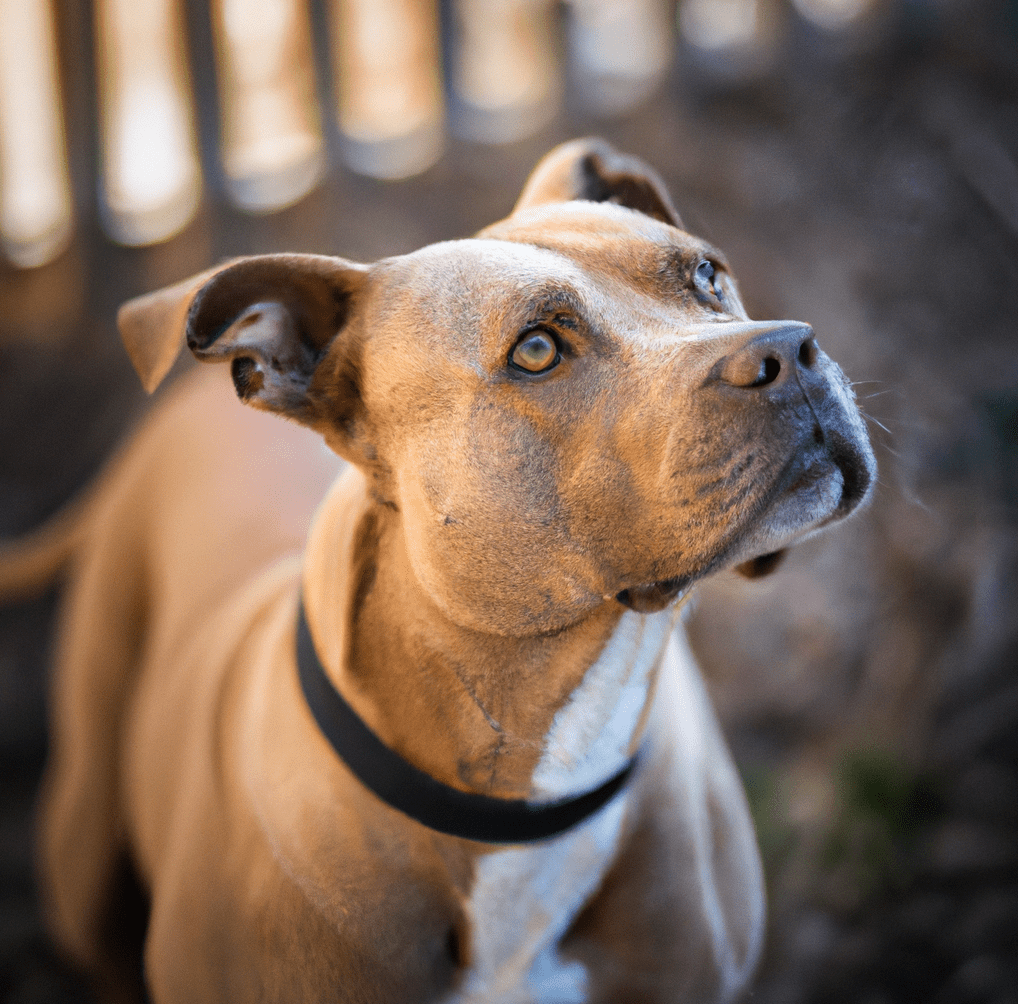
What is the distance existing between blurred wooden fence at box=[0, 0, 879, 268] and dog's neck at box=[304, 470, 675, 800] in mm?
3164

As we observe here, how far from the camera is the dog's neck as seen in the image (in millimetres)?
1589

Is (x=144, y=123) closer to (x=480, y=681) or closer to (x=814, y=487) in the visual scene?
(x=480, y=681)

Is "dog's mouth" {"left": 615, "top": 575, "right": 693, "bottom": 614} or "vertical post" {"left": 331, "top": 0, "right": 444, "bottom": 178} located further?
"vertical post" {"left": 331, "top": 0, "right": 444, "bottom": 178}

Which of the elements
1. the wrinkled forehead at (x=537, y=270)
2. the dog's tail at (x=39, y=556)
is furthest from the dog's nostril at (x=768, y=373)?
the dog's tail at (x=39, y=556)

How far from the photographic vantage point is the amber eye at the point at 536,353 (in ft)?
4.90

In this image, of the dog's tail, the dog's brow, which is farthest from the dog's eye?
the dog's tail

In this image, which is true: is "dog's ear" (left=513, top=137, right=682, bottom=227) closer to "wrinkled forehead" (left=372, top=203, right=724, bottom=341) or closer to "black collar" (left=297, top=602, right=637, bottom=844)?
"wrinkled forehead" (left=372, top=203, right=724, bottom=341)

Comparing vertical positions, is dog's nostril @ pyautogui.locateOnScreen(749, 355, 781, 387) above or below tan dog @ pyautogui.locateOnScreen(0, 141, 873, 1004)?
Answer: above

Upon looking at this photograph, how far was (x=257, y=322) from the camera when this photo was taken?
5.45 ft

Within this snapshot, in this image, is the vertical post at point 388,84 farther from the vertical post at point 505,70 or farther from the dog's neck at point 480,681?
the dog's neck at point 480,681

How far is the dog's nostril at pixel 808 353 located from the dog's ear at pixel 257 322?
0.77 meters

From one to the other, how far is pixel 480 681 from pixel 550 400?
0.49m

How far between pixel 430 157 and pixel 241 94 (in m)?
0.89

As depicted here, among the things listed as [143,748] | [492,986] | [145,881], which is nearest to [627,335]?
[492,986]
